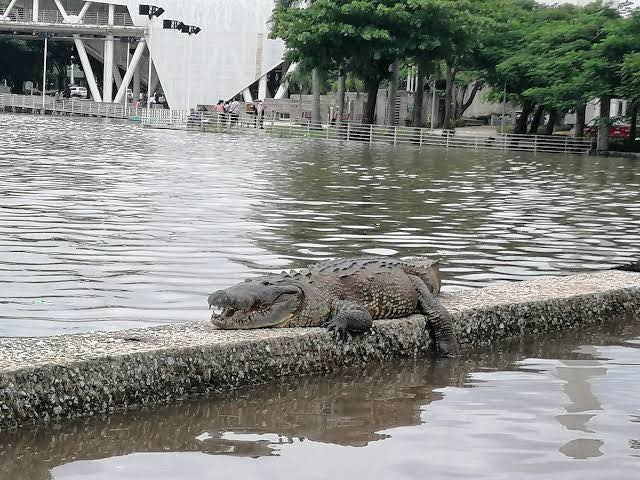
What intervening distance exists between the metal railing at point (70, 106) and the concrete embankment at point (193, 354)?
65804 mm

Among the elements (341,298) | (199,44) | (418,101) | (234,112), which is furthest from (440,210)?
(199,44)

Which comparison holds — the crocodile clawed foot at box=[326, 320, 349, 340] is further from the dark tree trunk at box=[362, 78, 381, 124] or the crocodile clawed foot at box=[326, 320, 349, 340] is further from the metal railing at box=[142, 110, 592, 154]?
the dark tree trunk at box=[362, 78, 381, 124]

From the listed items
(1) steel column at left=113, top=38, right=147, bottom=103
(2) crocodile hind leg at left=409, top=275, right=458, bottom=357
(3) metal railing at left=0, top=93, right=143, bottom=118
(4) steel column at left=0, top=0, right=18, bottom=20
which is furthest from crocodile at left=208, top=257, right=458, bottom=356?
(4) steel column at left=0, top=0, right=18, bottom=20

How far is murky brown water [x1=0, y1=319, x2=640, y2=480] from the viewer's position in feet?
17.0

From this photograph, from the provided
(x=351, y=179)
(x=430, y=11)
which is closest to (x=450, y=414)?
(x=351, y=179)

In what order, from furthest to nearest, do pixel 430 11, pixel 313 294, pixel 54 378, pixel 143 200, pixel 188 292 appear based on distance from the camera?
pixel 430 11
pixel 143 200
pixel 188 292
pixel 313 294
pixel 54 378

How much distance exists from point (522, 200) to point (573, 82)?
26.5 meters

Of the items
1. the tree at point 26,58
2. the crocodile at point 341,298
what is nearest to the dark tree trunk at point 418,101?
the tree at point 26,58

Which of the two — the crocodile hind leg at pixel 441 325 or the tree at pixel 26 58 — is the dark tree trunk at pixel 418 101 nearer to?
the tree at pixel 26 58

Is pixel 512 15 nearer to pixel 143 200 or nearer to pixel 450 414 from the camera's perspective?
pixel 143 200

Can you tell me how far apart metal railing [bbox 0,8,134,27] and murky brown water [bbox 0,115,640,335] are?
5991 centimetres

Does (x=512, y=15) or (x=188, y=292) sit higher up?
(x=512, y=15)

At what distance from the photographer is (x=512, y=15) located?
57.2 metres

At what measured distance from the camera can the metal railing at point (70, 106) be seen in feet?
249
